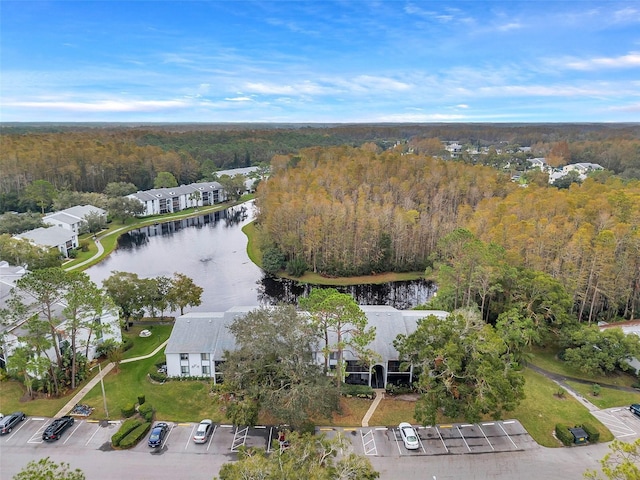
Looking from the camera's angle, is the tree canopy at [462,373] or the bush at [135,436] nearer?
the bush at [135,436]

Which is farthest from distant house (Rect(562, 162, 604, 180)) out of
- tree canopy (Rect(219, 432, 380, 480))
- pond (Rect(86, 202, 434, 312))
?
tree canopy (Rect(219, 432, 380, 480))

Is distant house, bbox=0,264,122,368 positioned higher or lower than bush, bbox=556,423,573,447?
higher

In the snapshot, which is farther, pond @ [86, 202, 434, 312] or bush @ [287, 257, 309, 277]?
bush @ [287, 257, 309, 277]

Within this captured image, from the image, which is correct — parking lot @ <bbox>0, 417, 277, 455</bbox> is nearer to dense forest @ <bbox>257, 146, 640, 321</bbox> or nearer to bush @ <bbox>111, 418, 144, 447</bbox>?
bush @ <bbox>111, 418, 144, 447</bbox>

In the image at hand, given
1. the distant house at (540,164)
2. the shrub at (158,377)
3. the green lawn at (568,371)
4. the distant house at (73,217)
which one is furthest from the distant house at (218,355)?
the distant house at (540,164)

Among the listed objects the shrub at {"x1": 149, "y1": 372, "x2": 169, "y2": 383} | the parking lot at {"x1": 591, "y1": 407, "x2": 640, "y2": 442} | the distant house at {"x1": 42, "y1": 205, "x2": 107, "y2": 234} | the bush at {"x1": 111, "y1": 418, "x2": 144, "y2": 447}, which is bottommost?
the parking lot at {"x1": 591, "y1": 407, "x2": 640, "y2": 442}

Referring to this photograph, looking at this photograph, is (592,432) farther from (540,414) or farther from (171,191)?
(171,191)

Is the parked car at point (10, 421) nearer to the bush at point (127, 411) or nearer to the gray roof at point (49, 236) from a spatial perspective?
the bush at point (127, 411)
